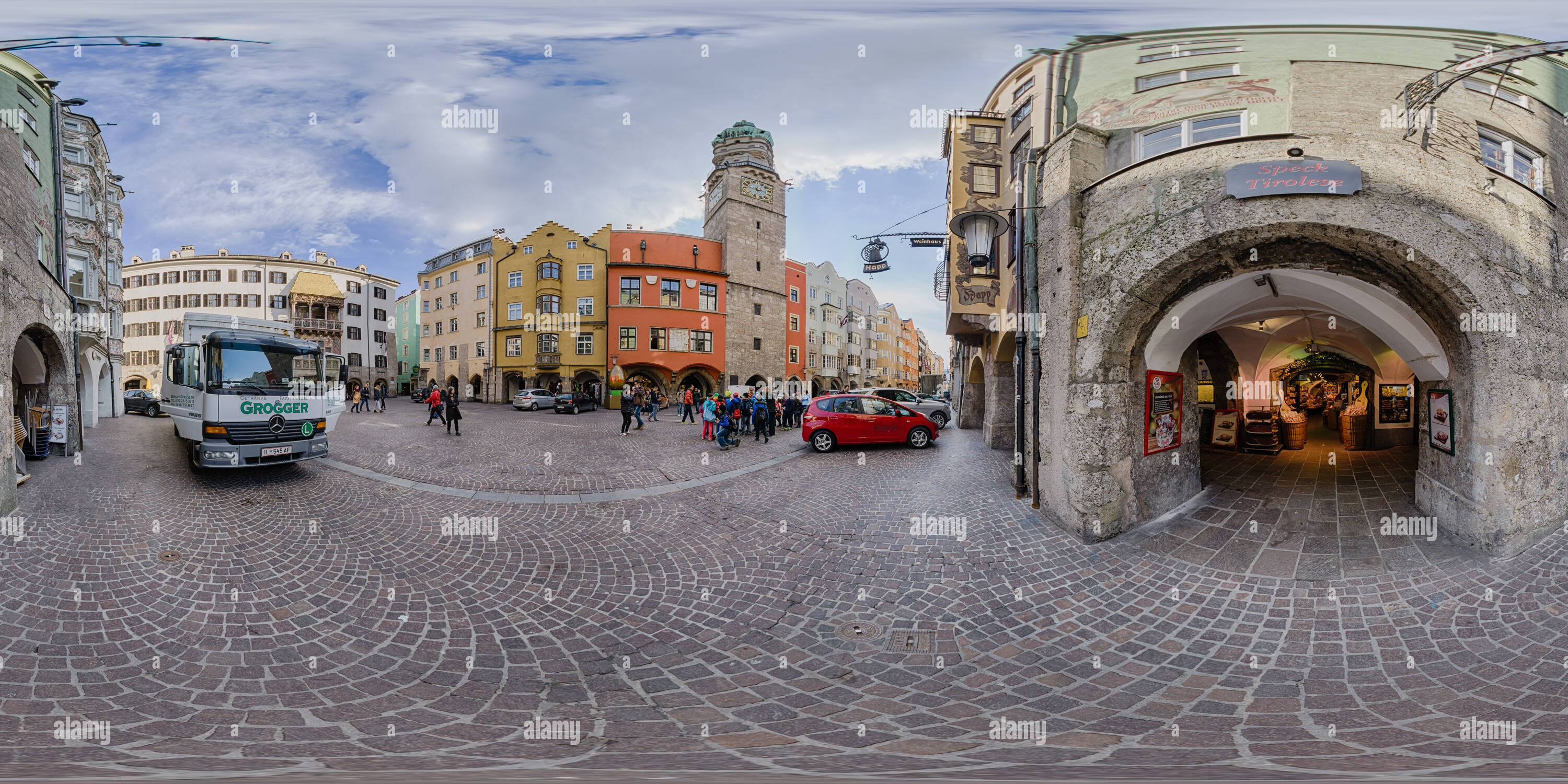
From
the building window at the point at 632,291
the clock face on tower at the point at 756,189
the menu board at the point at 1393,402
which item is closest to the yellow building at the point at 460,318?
the building window at the point at 632,291

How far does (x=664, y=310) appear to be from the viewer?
31.1m

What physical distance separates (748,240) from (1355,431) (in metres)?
28.8

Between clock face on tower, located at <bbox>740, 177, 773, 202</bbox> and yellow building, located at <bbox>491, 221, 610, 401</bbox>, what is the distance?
28.9 ft

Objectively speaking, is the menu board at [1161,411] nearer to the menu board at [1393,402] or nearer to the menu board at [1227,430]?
the menu board at [1227,430]

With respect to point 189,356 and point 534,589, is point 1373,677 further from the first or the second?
point 189,356

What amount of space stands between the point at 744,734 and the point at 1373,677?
13.3 feet

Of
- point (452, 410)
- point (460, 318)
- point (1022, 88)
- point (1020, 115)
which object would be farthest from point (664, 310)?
point (1022, 88)

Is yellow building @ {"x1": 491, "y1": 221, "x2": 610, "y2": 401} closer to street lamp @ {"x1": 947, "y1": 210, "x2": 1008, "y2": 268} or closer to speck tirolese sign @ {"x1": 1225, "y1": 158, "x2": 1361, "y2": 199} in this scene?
street lamp @ {"x1": 947, "y1": 210, "x2": 1008, "y2": 268}

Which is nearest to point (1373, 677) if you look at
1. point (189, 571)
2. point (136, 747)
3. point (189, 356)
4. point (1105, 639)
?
point (1105, 639)

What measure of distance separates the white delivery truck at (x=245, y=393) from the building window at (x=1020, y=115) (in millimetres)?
13045

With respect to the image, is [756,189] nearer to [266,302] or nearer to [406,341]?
[266,302]

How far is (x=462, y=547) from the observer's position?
16.6 feet

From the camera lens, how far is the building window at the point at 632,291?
30844 millimetres

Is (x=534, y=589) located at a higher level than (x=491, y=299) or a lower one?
lower
